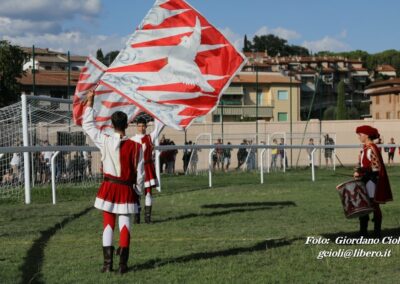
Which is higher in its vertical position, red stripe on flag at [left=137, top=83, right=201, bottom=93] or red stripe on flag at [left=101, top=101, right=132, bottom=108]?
red stripe on flag at [left=137, top=83, right=201, bottom=93]

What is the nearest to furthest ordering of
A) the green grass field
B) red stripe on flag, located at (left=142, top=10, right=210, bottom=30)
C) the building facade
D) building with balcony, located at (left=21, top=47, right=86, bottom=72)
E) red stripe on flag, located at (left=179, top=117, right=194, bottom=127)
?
the green grass field < red stripe on flag, located at (left=179, top=117, right=194, bottom=127) < red stripe on flag, located at (left=142, top=10, right=210, bottom=30) < building with balcony, located at (left=21, top=47, right=86, bottom=72) < the building facade

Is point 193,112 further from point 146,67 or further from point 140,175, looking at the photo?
point 140,175

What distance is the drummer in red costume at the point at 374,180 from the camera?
9.38 metres

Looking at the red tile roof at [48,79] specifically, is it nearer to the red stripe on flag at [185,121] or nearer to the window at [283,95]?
the red stripe on flag at [185,121]

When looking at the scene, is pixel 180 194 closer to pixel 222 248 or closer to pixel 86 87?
pixel 86 87

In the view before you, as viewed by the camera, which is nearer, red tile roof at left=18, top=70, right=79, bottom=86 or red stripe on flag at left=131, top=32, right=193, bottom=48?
red stripe on flag at left=131, top=32, right=193, bottom=48

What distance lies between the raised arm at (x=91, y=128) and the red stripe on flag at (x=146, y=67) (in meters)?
2.29

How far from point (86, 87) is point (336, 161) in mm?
24807

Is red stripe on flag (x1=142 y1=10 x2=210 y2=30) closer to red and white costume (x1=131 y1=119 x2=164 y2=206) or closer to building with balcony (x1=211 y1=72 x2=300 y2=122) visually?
red and white costume (x1=131 y1=119 x2=164 y2=206)

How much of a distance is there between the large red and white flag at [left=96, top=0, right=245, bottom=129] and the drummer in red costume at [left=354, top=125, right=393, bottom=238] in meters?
2.30

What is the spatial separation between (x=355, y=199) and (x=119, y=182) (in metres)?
3.46

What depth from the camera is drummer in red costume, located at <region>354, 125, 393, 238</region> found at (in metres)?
9.38

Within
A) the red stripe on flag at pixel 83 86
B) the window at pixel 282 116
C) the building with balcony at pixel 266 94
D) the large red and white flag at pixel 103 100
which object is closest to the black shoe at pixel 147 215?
the large red and white flag at pixel 103 100

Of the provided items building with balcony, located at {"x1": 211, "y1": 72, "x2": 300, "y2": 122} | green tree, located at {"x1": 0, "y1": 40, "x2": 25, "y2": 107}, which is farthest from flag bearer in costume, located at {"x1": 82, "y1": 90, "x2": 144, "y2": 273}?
building with balcony, located at {"x1": 211, "y1": 72, "x2": 300, "y2": 122}
